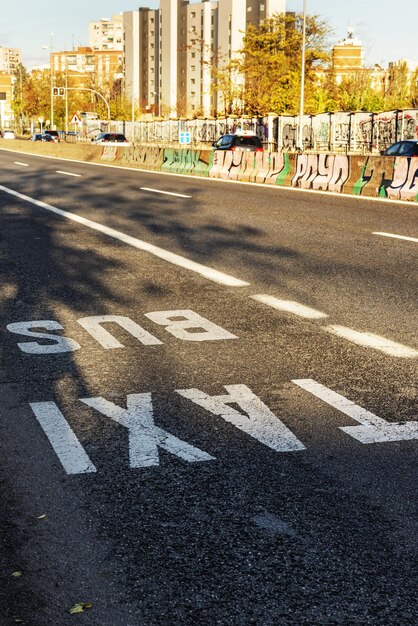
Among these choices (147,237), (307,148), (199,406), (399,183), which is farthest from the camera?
(307,148)

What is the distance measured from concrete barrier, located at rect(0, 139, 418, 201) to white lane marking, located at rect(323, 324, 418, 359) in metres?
12.6

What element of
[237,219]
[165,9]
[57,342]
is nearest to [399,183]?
[237,219]

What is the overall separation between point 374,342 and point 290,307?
4.34 feet

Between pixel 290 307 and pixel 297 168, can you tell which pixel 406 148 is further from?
pixel 290 307

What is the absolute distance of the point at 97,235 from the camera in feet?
40.0

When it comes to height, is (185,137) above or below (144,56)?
below

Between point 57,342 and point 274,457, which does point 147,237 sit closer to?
point 57,342

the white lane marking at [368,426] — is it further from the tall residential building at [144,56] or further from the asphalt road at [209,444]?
the tall residential building at [144,56]

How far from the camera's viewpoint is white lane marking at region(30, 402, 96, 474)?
3.76 m

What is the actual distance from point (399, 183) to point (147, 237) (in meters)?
8.56

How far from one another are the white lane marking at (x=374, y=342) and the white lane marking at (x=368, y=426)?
106 centimetres

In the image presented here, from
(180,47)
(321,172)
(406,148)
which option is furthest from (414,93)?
(180,47)

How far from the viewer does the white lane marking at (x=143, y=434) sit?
3848 mm

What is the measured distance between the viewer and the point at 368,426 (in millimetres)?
4230
